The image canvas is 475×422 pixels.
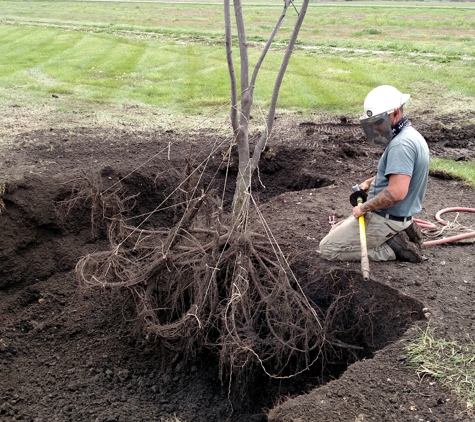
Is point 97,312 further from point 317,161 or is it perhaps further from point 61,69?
point 61,69

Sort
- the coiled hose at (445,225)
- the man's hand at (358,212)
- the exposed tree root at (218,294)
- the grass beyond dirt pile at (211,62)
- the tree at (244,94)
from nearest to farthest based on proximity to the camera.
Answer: the exposed tree root at (218,294)
the tree at (244,94)
the man's hand at (358,212)
the coiled hose at (445,225)
the grass beyond dirt pile at (211,62)

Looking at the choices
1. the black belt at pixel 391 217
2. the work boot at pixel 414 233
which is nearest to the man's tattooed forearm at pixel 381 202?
the black belt at pixel 391 217

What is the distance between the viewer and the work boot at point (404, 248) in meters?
4.97

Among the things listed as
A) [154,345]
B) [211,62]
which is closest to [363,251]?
[154,345]

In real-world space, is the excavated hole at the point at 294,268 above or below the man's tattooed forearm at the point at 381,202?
below

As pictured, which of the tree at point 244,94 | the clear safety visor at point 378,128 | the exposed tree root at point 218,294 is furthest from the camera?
the tree at point 244,94

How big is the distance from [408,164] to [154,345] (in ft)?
9.01

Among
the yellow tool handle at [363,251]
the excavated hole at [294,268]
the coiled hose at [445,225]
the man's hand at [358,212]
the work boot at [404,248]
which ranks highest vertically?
the man's hand at [358,212]

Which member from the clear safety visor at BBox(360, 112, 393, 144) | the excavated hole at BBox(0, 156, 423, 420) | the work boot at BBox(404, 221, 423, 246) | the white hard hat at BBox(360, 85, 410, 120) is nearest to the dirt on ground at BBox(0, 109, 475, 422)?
the excavated hole at BBox(0, 156, 423, 420)

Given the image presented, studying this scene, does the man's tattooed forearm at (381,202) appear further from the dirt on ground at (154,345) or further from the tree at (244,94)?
the tree at (244,94)

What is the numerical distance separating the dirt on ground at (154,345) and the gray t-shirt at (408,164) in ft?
1.98

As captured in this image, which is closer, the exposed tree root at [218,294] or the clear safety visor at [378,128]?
the exposed tree root at [218,294]

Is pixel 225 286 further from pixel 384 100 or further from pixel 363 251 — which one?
pixel 384 100

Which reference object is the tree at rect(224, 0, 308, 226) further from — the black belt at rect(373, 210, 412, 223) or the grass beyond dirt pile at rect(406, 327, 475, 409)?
the grass beyond dirt pile at rect(406, 327, 475, 409)
